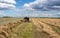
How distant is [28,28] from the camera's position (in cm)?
1054

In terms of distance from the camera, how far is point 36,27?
10.5 meters

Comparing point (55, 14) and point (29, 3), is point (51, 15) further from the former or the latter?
point (29, 3)

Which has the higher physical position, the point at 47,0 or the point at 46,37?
the point at 47,0

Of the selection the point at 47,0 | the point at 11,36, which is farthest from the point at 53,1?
the point at 11,36

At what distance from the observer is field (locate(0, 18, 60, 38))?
10273 millimetres

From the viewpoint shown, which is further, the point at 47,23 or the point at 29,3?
the point at 47,23

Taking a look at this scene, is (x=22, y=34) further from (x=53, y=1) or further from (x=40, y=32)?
(x=53, y=1)

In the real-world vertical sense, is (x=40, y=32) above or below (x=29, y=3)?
below

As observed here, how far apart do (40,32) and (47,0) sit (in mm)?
1033

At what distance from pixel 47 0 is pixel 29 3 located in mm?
568

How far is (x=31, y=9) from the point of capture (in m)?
10.3

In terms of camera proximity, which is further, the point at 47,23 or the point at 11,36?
the point at 47,23

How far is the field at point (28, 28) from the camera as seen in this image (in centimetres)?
1027

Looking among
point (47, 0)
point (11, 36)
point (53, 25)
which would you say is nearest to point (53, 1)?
point (47, 0)
